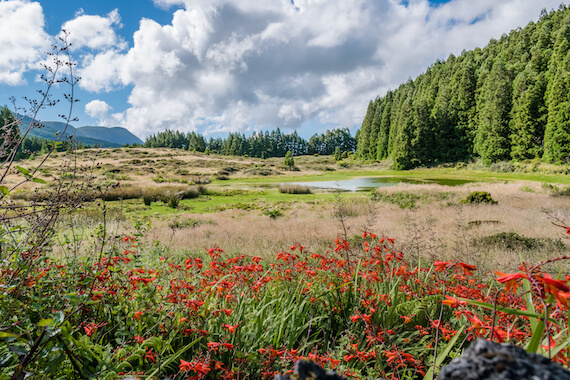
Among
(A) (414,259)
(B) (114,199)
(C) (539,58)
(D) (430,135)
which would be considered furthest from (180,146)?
(A) (414,259)

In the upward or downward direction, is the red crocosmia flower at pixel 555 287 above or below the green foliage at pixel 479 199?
above

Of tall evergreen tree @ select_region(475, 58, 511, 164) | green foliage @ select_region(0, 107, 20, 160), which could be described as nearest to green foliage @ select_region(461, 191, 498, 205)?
green foliage @ select_region(0, 107, 20, 160)

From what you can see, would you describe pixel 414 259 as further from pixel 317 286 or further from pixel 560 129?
pixel 560 129

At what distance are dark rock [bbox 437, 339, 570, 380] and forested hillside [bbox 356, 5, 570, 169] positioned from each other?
4083cm

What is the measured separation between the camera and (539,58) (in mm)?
40531

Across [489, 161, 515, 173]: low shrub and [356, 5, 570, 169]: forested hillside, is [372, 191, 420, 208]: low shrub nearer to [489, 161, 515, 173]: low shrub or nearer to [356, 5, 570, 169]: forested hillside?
[356, 5, 570, 169]: forested hillside

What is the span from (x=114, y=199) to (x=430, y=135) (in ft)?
165

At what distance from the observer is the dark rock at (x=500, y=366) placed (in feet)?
1.70

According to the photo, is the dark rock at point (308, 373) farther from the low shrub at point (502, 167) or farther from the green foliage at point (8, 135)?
the low shrub at point (502, 167)

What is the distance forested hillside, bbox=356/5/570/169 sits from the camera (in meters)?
33.5

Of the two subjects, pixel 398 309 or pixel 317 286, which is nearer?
pixel 398 309

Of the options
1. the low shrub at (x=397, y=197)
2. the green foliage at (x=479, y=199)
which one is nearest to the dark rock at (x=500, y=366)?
the green foliage at (x=479, y=199)

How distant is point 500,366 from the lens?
0.55 metres

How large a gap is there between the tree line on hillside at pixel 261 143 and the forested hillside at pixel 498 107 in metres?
43.1
